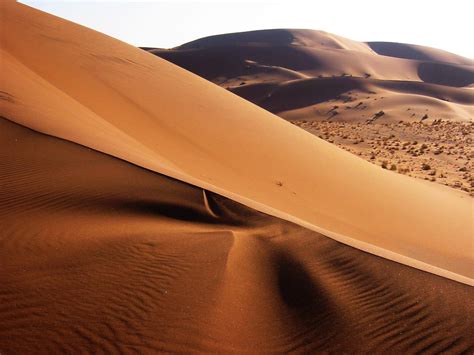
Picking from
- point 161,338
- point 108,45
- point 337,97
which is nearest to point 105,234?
point 161,338

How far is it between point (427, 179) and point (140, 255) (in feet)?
52.3

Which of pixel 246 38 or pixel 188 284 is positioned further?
pixel 246 38

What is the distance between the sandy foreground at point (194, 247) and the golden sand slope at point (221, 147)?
8cm

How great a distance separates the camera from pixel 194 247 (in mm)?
5453

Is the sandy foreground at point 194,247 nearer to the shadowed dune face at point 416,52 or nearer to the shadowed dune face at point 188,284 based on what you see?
the shadowed dune face at point 188,284

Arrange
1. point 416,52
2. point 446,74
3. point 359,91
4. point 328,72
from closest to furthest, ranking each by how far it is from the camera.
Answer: point 359,91
point 328,72
point 446,74
point 416,52

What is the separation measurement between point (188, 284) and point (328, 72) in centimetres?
8135

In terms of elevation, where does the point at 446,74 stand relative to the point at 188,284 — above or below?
above

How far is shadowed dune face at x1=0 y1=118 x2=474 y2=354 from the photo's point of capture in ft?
12.5

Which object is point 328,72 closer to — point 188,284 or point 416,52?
point 416,52

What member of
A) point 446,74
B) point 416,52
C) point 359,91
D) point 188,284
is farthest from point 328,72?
point 188,284

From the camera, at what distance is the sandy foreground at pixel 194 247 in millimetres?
3932

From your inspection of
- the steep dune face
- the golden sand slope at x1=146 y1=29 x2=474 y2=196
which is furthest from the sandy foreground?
the steep dune face

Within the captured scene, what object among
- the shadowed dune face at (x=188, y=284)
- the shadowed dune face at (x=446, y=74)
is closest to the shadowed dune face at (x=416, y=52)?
the shadowed dune face at (x=446, y=74)
